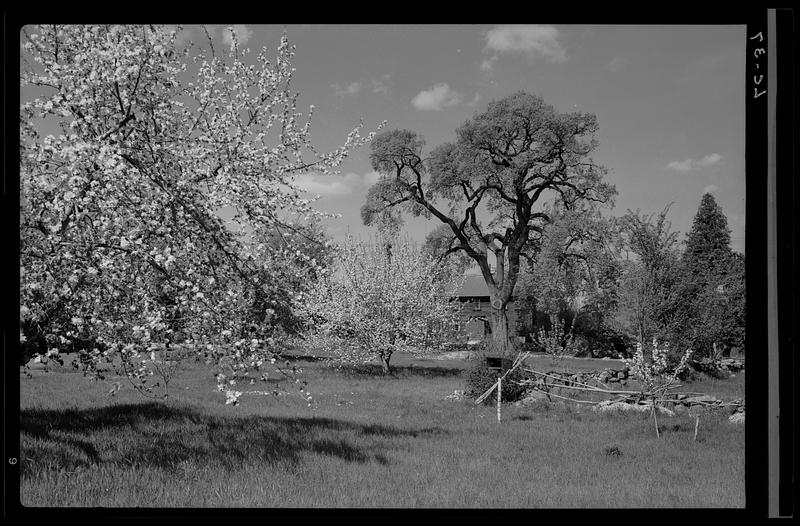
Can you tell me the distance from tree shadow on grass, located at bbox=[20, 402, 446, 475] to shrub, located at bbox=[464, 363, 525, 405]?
3.48 metres

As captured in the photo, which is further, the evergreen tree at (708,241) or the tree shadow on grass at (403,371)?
the tree shadow on grass at (403,371)

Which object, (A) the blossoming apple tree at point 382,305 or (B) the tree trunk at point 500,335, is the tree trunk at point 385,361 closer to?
(A) the blossoming apple tree at point 382,305

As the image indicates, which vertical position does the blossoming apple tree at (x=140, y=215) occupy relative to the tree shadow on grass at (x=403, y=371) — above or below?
above

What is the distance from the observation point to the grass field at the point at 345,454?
4.69 m

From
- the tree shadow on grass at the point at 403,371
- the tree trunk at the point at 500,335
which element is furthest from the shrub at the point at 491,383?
the tree shadow on grass at the point at 403,371

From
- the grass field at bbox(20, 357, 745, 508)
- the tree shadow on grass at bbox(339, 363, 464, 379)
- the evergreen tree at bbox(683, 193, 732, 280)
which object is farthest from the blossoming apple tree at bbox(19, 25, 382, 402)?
the tree shadow on grass at bbox(339, 363, 464, 379)

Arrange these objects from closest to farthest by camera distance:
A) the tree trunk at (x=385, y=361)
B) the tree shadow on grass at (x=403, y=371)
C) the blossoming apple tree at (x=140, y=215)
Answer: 1. the blossoming apple tree at (x=140, y=215)
2. the tree shadow on grass at (x=403, y=371)
3. the tree trunk at (x=385, y=361)

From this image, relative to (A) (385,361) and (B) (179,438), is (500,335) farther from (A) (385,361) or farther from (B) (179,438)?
(B) (179,438)

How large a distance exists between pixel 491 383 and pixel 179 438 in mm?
7553

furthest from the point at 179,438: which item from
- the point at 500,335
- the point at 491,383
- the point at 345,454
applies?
the point at 500,335

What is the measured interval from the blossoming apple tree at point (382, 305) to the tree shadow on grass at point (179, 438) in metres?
9.81

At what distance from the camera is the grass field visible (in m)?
4.69
